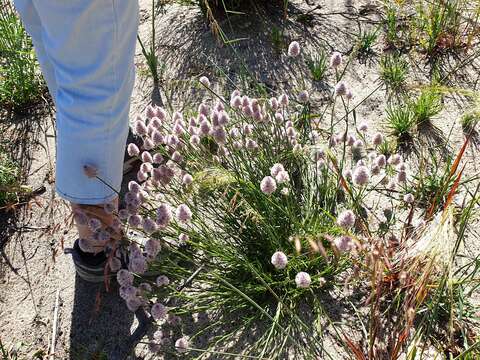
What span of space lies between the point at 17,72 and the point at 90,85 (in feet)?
4.87

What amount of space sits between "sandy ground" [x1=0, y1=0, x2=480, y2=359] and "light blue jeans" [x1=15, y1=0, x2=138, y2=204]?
35 cm

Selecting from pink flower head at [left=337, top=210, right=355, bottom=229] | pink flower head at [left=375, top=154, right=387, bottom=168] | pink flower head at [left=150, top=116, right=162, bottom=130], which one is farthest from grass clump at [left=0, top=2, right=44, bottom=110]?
pink flower head at [left=337, top=210, right=355, bottom=229]

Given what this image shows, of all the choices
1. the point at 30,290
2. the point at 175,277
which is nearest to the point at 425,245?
the point at 175,277

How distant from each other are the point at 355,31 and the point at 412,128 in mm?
829

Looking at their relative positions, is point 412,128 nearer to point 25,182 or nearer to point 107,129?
point 107,129

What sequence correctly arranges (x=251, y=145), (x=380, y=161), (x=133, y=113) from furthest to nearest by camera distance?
1. (x=133, y=113)
2. (x=251, y=145)
3. (x=380, y=161)

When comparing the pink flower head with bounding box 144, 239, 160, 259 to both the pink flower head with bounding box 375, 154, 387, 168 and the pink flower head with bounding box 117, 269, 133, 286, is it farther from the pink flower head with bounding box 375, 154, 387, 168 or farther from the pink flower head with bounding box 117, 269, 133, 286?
the pink flower head with bounding box 375, 154, 387, 168

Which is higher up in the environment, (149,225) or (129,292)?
(149,225)

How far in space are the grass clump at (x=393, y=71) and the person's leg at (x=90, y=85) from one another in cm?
144

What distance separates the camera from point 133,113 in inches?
114

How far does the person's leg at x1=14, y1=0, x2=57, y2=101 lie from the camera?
71.8 inches

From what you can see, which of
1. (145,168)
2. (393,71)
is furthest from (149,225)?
(393,71)

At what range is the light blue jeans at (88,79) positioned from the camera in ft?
→ 5.22

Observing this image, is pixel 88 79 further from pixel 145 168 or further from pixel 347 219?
pixel 347 219
